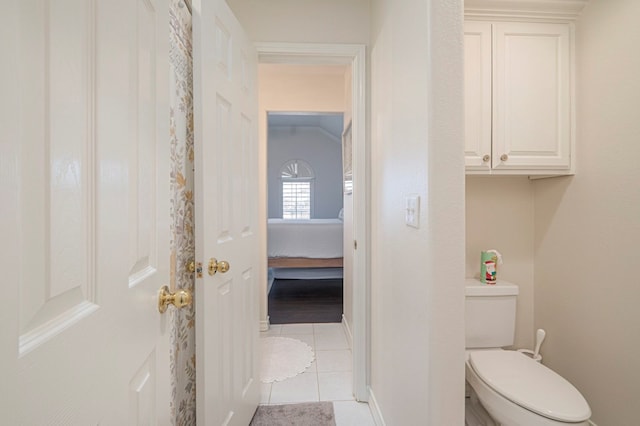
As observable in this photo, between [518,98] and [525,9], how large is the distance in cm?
45

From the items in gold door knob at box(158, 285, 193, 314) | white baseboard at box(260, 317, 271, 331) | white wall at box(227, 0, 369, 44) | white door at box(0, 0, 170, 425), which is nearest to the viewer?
white door at box(0, 0, 170, 425)

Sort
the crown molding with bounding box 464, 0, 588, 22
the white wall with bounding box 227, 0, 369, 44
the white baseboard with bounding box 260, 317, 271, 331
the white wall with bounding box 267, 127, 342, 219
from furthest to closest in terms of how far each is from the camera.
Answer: the white wall with bounding box 267, 127, 342, 219 < the white baseboard with bounding box 260, 317, 271, 331 < the white wall with bounding box 227, 0, 369, 44 < the crown molding with bounding box 464, 0, 588, 22

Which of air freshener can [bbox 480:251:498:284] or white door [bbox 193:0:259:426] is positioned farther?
air freshener can [bbox 480:251:498:284]

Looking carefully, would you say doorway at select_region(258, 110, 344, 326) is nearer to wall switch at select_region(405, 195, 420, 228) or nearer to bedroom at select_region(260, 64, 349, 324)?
bedroom at select_region(260, 64, 349, 324)

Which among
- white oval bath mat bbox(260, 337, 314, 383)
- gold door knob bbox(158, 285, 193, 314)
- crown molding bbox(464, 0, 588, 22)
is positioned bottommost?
white oval bath mat bbox(260, 337, 314, 383)

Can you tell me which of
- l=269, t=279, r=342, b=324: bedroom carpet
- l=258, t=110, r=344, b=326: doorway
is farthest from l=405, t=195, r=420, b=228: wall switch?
l=269, t=279, r=342, b=324: bedroom carpet

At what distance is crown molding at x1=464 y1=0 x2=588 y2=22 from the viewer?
147 centimetres

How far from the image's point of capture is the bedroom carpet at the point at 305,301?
10.2 ft

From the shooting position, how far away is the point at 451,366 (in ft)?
2.98

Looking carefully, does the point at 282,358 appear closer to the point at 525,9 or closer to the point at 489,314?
the point at 489,314

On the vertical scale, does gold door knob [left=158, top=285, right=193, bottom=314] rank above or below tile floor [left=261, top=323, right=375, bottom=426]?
above

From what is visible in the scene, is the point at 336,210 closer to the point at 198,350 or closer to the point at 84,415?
the point at 198,350

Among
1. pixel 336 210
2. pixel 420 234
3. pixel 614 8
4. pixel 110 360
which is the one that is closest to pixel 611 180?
pixel 614 8

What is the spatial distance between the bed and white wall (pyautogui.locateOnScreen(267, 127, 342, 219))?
3582mm
